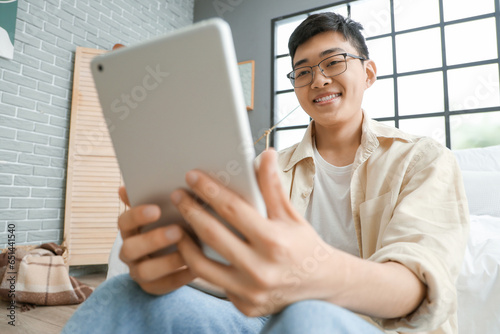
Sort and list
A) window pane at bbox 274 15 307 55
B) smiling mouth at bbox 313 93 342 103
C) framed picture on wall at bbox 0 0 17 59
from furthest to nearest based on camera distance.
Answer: window pane at bbox 274 15 307 55
framed picture on wall at bbox 0 0 17 59
smiling mouth at bbox 313 93 342 103

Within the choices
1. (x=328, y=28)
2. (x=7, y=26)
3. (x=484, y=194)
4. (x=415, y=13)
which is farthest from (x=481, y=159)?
(x=7, y=26)

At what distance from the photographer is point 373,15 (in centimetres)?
323

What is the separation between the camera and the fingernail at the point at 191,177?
0.37 meters

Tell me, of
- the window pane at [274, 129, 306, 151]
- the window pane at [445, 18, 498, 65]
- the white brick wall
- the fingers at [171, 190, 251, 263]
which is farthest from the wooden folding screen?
the window pane at [445, 18, 498, 65]

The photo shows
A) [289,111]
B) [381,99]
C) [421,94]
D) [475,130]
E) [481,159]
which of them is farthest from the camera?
[289,111]

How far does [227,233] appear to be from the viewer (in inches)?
13.5

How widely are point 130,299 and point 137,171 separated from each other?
0.20m

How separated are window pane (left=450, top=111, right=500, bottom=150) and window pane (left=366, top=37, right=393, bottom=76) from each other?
73 centimetres

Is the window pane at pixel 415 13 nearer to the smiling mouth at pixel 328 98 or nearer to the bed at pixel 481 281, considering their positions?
the bed at pixel 481 281

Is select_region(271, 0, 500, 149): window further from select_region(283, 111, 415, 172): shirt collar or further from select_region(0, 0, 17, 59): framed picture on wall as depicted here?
select_region(0, 0, 17, 59): framed picture on wall

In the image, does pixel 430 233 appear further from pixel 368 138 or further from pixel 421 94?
pixel 421 94

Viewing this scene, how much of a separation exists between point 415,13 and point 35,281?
11.7 feet

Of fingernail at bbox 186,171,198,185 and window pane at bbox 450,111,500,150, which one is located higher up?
window pane at bbox 450,111,500,150

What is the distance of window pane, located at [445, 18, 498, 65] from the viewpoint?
8.96 ft
